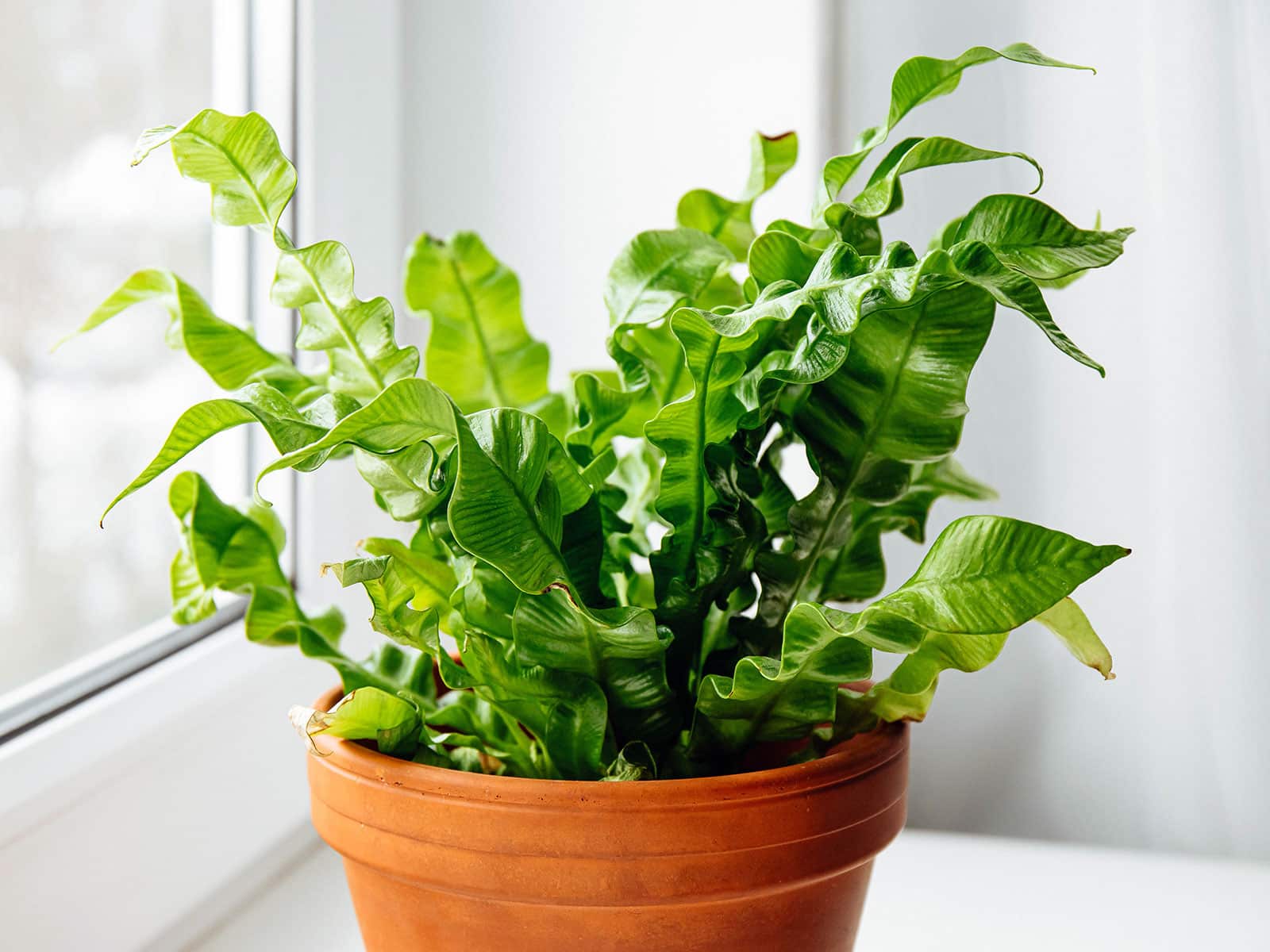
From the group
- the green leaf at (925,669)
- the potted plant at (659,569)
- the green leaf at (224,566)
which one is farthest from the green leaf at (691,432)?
the green leaf at (224,566)

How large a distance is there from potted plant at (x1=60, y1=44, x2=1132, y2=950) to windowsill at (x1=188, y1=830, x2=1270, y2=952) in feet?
0.85

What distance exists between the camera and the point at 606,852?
1.39ft

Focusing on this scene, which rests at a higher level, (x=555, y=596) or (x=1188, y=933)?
(x=555, y=596)

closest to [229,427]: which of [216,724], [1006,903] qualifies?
[216,724]

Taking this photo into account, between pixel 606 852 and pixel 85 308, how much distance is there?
48 cm

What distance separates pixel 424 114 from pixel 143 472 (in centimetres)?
71

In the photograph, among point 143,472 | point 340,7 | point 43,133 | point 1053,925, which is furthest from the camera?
point 340,7

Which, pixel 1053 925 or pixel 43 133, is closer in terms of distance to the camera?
pixel 43 133

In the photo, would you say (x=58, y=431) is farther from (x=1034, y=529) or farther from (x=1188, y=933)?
(x=1188, y=933)

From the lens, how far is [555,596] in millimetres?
448

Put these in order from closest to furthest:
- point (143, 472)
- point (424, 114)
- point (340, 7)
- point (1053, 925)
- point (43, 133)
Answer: point (143, 472) → point (43, 133) → point (1053, 925) → point (340, 7) → point (424, 114)

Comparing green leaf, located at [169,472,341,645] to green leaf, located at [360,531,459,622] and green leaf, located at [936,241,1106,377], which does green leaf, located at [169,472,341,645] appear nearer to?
green leaf, located at [360,531,459,622]

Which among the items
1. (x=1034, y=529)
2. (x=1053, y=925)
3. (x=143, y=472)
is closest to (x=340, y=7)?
(x=143, y=472)

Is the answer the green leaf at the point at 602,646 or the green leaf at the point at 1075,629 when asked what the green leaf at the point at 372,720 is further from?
the green leaf at the point at 1075,629
